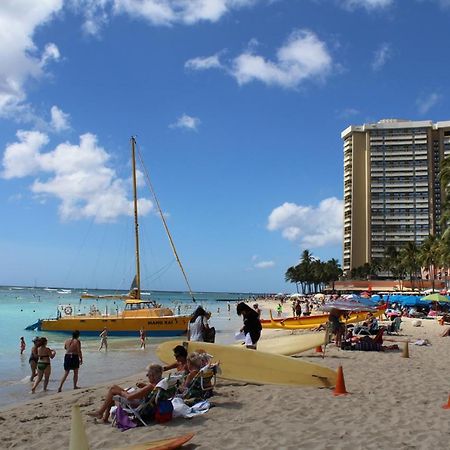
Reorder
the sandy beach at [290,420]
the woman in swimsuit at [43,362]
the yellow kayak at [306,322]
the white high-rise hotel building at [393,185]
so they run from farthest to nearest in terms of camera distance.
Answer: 1. the white high-rise hotel building at [393,185]
2. the yellow kayak at [306,322]
3. the woman in swimsuit at [43,362]
4. the sandy beach at [290,420]

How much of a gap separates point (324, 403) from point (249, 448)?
258cm

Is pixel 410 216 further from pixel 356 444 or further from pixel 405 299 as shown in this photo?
pixel 356 444

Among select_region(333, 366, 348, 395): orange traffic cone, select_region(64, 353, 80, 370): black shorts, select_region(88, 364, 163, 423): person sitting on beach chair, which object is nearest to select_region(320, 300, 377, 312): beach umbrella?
select_region(333, 366, 348, 395): orange traffic cone

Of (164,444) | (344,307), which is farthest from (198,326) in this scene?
(344,307)

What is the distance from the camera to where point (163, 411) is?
24.1 ft

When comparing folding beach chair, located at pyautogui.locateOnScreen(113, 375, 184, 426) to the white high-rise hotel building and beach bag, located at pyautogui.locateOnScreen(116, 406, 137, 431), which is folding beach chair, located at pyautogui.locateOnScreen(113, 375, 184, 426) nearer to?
beach bag, located at pyautogui.locateOnScreen(116, 406, 137, 431)

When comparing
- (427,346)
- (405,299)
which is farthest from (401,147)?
(427,346)

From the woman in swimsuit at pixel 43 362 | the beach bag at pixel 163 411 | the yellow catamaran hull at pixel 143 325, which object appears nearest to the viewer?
the beach bag at pixel 163 411

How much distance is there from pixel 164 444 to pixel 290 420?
79.0 inches

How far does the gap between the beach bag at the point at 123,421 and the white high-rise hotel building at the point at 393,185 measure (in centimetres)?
12569

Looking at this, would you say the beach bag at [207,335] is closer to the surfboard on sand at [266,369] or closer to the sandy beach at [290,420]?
the surfboard on sand at [266,369]

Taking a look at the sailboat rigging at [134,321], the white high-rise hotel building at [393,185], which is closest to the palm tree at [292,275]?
the white high-rise hotel building at [393,185]

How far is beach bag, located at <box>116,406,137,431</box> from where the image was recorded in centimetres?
720

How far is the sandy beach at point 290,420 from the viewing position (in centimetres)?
628
